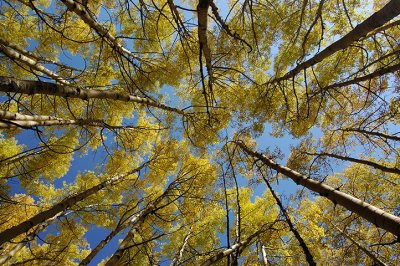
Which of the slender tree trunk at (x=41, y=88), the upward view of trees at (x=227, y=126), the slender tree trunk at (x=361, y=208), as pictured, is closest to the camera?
the slender tree trunk at (x=41, y=88)

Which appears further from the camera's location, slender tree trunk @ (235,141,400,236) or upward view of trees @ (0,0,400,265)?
upward view of trees @ (0,0,400,265)

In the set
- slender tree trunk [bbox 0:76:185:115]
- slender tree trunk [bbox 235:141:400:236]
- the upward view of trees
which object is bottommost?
slender tree trunk [bbox 235:141:400:236]

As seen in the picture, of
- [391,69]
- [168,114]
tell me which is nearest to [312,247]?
[391,69]

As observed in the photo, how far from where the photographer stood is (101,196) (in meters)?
9.42

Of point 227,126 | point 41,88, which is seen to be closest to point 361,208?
point 41,88

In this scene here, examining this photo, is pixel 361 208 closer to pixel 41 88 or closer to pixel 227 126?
pixel 41 88

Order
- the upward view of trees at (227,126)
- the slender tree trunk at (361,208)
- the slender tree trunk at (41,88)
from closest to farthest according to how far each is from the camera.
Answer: the slender tree trunk at (41,88)
the slender tree trunk at (361,208)
the upward view of trees at (227,126)

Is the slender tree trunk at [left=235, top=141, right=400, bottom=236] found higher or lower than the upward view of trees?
lower

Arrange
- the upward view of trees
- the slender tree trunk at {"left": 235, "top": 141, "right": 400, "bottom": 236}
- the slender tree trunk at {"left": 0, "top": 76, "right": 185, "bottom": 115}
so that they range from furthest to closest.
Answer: the upward view of trees < the slender tree trunk at {"left": 235, "top": 141, "right": 400, "bottom": 236} < the slender tree trunk at {"left": 0, "top": 76, "right": 185, "bottom": 115}

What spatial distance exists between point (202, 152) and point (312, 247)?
4327 mm

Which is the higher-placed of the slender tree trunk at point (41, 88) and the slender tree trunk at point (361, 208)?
the slender tree trunk at point (41, 88)

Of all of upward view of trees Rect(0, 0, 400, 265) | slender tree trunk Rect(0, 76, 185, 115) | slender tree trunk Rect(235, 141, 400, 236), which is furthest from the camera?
upward view of trees Rect(0, 0, 400, 265)

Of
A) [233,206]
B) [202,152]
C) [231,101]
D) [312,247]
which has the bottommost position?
[312,247]

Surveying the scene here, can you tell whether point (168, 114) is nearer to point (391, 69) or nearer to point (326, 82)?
point (326, 82)
